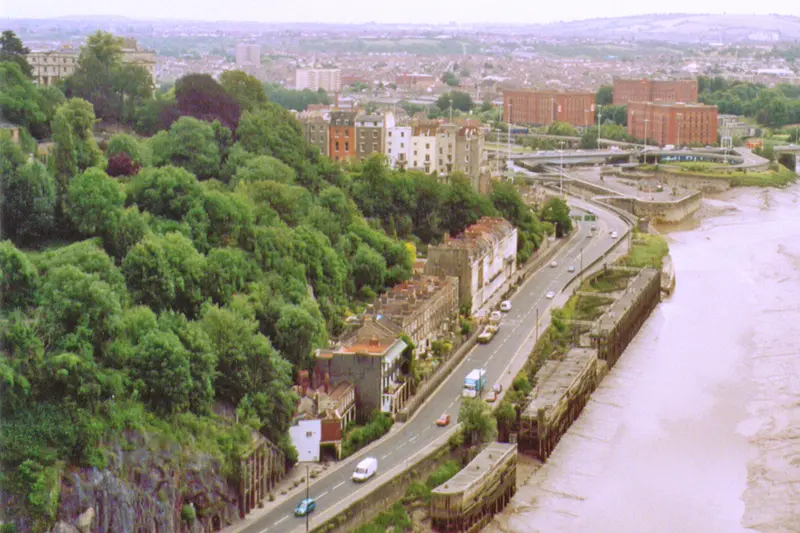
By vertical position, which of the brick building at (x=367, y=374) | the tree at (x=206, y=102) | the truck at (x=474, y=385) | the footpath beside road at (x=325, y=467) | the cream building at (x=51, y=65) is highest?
the cream building at (x=51, y=65)

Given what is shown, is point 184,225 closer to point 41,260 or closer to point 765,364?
point 41,260

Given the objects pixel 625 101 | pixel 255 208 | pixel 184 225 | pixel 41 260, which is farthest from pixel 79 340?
pixel 625 101

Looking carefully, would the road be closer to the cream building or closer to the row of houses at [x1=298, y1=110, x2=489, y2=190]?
the row of houses at [x1=298, y1=110, x2=489, y2=190]

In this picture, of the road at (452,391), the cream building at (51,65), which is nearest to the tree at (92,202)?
the road at (452,391)

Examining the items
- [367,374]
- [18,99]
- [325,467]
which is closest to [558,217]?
[18,99]

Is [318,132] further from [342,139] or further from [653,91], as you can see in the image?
[653,91]

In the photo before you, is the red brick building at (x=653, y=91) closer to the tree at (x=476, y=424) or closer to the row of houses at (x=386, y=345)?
the row of houses at (x=386, y=345)
